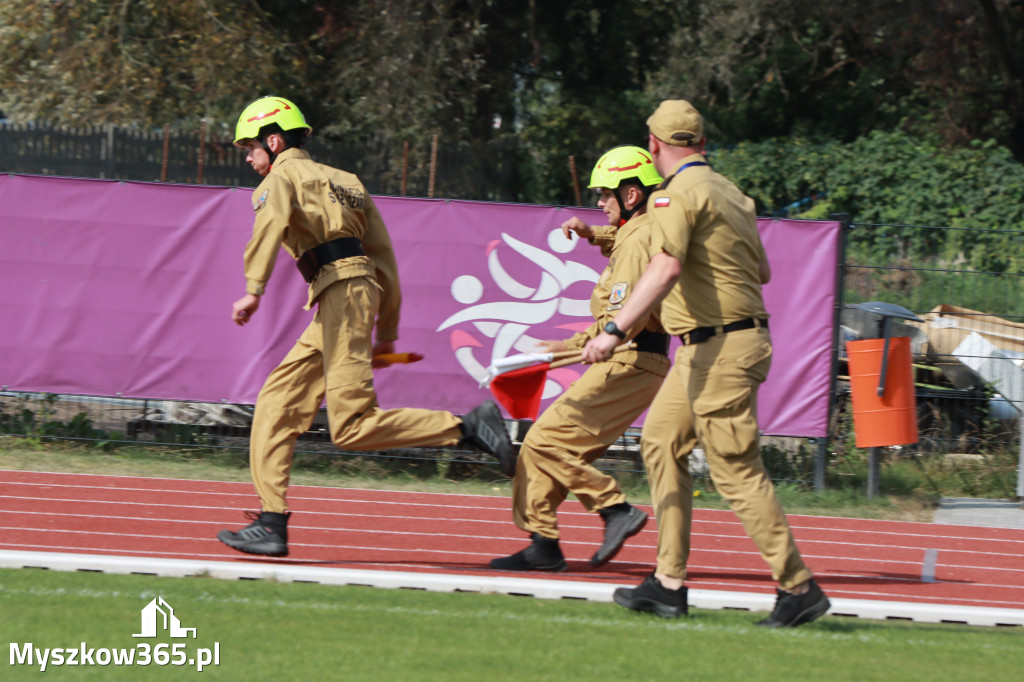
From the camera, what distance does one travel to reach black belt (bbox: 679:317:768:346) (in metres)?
4.92

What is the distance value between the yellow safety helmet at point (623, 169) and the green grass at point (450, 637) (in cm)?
214

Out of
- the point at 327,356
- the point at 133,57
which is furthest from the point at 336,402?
the point at 133,57

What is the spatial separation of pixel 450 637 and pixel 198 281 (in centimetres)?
501

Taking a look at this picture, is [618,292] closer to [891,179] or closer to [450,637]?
[450,637]

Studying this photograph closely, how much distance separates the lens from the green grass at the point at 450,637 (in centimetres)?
416

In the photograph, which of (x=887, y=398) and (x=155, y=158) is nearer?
(x=887, y=398)

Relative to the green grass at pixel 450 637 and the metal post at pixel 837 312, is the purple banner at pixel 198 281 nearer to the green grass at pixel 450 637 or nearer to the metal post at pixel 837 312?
the metal post at pixel 837 312

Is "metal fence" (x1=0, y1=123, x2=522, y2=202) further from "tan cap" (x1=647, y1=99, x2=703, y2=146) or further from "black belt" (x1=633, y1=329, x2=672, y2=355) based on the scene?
"tan cap" (x1=647, y1=99, x2=703, y2=146)

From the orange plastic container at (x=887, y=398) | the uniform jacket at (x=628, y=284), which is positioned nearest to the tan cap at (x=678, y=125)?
the uniform jacket at (x=628, y=284)

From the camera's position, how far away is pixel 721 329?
492 cm

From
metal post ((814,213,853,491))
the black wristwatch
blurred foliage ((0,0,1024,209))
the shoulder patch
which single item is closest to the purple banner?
metal post ((814,213,853,491))

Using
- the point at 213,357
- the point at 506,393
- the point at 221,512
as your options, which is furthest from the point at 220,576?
the point at 213,357

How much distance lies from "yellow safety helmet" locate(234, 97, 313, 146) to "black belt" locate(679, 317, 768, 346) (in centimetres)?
234

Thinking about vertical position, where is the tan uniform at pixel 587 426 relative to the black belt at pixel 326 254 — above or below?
below
